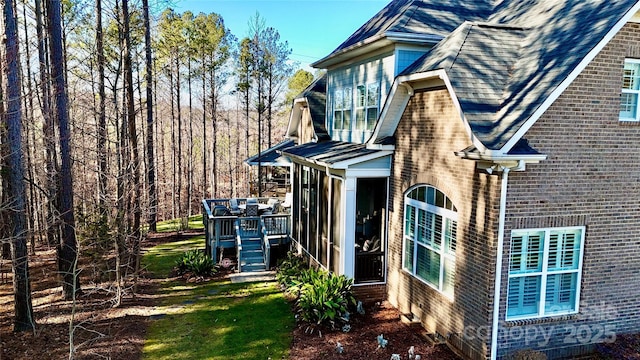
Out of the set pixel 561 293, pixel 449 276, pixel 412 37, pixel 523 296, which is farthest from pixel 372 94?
pixel 561 293

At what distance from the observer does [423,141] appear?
8984mm

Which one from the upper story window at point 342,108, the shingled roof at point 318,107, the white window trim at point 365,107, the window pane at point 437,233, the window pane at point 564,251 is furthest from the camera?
the shingled roof at point 318,107

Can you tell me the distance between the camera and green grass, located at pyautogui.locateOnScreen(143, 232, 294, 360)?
863 cm

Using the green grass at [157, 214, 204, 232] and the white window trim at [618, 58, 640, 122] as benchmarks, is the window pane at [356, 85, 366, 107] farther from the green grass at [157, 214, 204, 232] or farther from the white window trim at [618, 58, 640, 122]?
the green grass at [157, 214, 204, 232]

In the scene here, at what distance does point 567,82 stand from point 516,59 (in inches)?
67.2

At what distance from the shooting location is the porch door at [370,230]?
10.7 metres

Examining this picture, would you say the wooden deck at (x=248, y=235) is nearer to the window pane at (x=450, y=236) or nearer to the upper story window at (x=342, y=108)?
the upper story window at (x=342, y=108)

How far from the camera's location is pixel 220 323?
396 inches

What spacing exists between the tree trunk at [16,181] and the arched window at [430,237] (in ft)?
28.3

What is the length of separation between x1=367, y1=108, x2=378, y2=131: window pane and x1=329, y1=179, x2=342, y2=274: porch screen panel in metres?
1.91

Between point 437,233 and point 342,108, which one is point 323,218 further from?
point 437,233

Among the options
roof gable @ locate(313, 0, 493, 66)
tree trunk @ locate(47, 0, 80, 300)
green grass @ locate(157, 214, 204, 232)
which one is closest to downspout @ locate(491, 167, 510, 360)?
roof gable @ locate(313, 0, 493, 66)

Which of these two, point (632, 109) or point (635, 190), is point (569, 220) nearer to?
point (635, 190)

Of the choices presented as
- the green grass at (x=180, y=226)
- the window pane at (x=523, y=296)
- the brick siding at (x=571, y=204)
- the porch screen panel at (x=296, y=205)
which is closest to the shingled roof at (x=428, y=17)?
the brick siding at (x=571, y=204)
